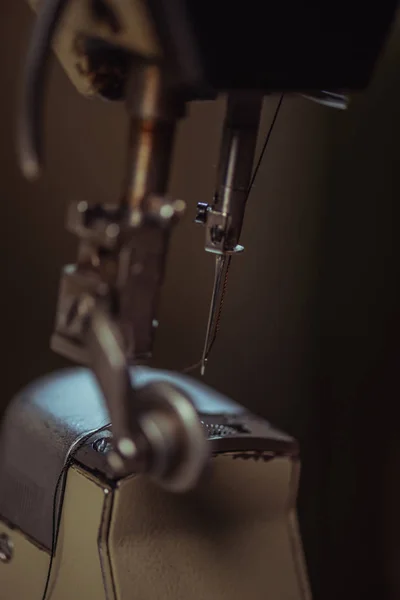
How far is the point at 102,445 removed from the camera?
0.81 m

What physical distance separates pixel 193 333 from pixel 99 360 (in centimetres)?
87

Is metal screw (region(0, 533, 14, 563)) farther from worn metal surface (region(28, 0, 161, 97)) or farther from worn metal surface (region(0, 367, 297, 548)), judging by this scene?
worn metal surface (region(28, 0, 161, 97))

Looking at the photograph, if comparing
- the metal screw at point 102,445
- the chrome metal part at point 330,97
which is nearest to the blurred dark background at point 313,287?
the chrome metal part at point 330,97

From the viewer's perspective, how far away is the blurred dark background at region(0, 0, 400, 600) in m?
1.21

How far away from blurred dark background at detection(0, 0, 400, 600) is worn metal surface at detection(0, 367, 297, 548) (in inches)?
13.3

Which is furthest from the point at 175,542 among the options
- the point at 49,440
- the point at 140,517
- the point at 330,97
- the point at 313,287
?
the point at 313,287

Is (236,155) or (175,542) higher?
(236,155)

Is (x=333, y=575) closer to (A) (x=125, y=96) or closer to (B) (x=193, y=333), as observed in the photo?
(B) (x=193, y=333)

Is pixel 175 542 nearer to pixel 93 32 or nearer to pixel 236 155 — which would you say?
pixel 236 155

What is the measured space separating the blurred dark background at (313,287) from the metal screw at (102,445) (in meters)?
0.51

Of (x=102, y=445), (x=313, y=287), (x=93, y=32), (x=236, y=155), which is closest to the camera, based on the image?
(x=93, y=32)

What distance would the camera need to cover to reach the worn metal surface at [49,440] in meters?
0.84

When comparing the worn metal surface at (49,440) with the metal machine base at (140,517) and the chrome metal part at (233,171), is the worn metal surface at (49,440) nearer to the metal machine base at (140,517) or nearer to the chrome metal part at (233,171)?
the metal machine base at (140,517)

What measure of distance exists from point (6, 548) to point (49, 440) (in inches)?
5.8
